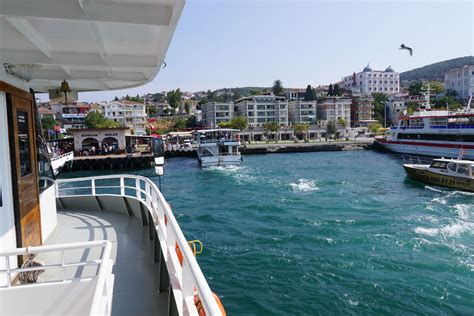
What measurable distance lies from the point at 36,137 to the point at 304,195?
14.6m

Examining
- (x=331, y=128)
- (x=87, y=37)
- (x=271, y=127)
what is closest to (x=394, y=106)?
(x=331, y=128)

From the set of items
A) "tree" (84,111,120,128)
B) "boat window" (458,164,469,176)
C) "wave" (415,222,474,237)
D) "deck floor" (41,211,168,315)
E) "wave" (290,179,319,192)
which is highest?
"tree" (84,111,120,128)

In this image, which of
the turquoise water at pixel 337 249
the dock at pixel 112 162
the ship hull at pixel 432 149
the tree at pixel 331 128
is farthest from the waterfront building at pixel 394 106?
the turquoise water at pixel 337 249

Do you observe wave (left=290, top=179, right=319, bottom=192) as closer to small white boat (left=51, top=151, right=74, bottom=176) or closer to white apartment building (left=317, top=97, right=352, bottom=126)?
small white boat (left=51, top=151, right=74, bottom=176)

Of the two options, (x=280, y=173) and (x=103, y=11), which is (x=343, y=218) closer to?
(x=103, y=11)

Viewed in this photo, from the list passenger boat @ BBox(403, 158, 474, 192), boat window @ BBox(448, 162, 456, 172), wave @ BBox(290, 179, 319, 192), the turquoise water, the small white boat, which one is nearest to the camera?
the turquoise water

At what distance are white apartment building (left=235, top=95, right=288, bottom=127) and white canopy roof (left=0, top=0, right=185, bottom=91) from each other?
73.7 m

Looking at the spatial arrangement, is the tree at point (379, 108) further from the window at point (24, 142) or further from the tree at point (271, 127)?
the window at point (24, 142)

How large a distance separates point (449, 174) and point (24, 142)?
67.0 feet

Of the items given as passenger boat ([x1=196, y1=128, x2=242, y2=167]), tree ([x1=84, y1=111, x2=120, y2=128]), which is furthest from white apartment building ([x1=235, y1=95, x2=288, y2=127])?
passenger boat ([x1=196, y1=128, x2=242, y2=167])

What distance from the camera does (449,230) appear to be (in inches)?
453

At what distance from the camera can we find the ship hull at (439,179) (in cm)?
1811

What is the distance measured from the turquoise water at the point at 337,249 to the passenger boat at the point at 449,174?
2.04ft

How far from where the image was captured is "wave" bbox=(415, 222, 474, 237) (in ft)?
36.7
